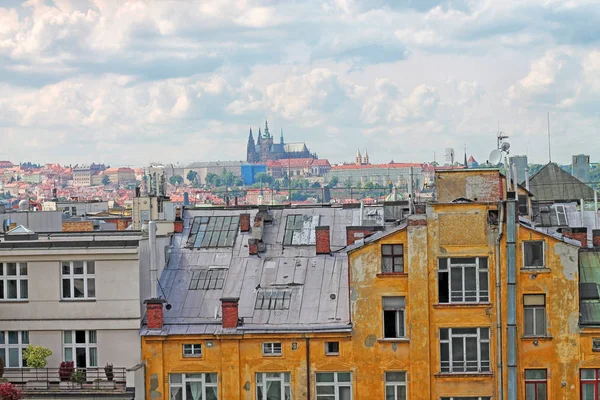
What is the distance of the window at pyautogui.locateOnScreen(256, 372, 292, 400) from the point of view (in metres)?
35.3

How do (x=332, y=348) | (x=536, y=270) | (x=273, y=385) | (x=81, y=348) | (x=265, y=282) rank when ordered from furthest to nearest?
(x=265, y=282)
(x=81, y=348)
(x=273, y=385)
(x=332, y=348)
(x=536, y=270)

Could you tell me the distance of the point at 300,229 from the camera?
40.8 meters

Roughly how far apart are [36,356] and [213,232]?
854 centimetres

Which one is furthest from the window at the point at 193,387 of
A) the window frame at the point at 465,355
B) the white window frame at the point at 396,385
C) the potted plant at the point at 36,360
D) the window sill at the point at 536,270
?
the window sill at the point at 536,270

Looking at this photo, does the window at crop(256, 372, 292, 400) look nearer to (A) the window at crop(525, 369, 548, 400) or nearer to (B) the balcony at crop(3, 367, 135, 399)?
(B) the balcony at crop(3, 367, 135, 399)

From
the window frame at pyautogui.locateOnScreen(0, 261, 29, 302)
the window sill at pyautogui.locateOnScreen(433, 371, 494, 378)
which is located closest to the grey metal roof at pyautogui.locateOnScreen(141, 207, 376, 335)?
the window sill at pyautogui.locateOnScreen(433, 371, 494, 378)

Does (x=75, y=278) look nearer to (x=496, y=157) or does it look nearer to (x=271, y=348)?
(x=271, y=348)

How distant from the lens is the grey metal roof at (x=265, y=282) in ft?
118

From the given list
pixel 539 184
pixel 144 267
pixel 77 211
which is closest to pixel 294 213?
pixel 144 267

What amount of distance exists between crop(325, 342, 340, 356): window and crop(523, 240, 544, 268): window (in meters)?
6.44

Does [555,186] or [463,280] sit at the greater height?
[555,186]

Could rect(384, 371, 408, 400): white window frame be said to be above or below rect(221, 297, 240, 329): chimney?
below

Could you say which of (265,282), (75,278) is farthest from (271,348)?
(75,278)

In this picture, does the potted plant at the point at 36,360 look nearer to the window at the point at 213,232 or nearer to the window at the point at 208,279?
the window at the point at 208,279
